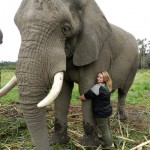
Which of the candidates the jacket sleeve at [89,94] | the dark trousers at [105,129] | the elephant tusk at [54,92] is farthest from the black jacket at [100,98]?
the elephant tusk at [54,92]

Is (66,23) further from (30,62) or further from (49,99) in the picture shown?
(49,99)

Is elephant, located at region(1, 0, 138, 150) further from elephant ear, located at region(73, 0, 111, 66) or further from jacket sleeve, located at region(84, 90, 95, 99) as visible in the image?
jacket sleeve, located at region(84, 90, 95, 99)

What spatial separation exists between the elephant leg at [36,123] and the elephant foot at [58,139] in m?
1.23

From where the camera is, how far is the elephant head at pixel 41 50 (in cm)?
410

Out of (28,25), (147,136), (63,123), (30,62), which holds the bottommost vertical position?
(147,136)

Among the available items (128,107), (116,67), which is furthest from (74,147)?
(128,107)

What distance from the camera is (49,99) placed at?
3.82 m

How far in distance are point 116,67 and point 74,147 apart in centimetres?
141

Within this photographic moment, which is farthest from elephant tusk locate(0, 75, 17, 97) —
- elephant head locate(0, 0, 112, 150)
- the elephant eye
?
the elephant eye

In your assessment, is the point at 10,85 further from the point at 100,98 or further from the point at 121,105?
the point at 121,105

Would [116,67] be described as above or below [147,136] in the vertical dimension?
above

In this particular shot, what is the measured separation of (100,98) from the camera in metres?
4.98

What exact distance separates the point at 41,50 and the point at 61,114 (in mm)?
1577

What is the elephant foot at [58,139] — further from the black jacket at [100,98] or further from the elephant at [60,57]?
the black jacket at [100,98]
